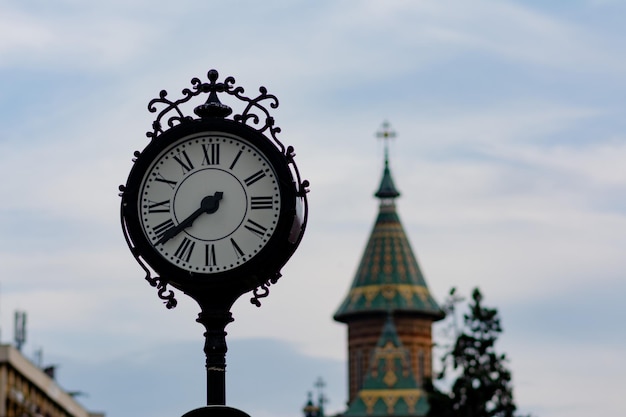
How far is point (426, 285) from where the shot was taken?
109 metres

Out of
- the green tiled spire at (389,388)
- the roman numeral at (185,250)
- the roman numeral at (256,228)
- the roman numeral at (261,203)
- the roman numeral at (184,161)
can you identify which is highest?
the green tiled spire at (389,388)

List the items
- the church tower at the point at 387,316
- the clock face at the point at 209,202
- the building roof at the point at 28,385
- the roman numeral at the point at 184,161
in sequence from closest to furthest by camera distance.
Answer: the clock face at the point at 209,202, the roman numeral at the point at 184,161, the building roof at the point at 28,385, the church tower at the point at 387,316

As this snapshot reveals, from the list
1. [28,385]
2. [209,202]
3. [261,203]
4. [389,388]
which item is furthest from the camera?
[389,388]

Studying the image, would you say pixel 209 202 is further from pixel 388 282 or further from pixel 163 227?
pixel 388 282

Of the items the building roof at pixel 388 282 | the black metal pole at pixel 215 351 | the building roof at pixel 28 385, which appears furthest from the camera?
the building roof at pixel 388 282

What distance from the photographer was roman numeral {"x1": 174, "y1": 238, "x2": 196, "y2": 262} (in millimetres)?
9828

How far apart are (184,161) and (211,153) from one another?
134mm

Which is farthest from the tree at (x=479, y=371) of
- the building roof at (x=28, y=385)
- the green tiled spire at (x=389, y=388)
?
the green tiled spire at (x=389, y=388)

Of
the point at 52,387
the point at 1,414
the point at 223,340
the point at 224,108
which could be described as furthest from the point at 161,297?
the point at 52,387

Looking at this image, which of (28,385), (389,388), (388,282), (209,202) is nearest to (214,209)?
(209,202)

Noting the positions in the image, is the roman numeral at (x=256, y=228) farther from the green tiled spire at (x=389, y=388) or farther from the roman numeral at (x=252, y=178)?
the green tiled spire at (x=389, y=388)

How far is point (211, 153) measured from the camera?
9930mm

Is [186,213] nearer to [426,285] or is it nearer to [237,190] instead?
[237,190]

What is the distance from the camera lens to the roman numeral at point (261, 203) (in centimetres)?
984
